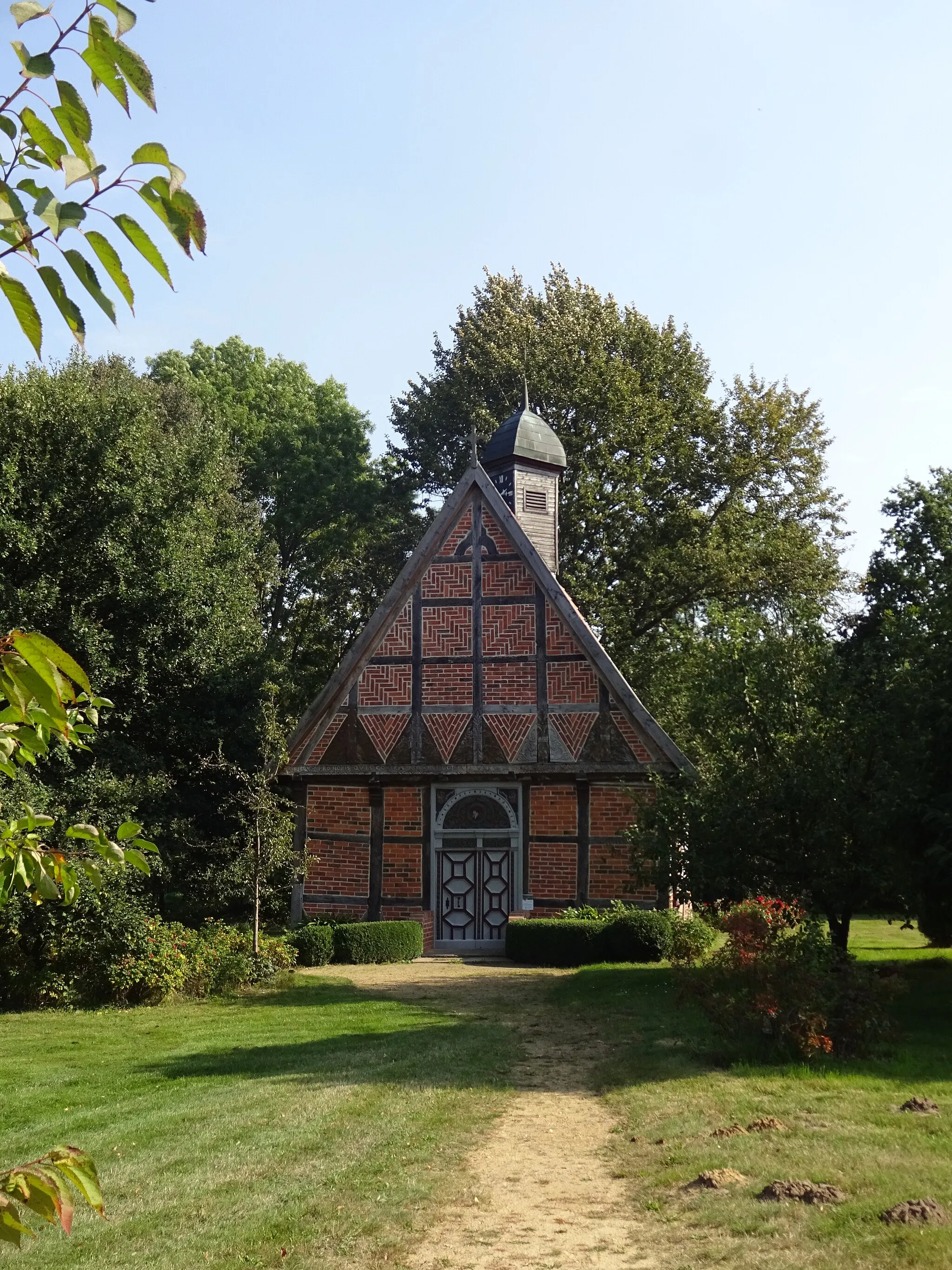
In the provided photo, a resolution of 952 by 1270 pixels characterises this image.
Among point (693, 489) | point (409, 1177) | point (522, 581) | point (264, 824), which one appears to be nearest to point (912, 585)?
point (522, 581)

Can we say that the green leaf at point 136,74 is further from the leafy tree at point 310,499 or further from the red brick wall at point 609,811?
the leafy tree at point 310,499

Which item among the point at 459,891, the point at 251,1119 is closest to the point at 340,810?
the point at 459,891

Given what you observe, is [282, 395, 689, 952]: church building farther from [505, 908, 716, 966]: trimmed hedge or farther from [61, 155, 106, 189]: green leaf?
[61, 155, 106, 189]: green leaf

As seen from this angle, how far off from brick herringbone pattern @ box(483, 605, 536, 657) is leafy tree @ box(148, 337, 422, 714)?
43.1ft

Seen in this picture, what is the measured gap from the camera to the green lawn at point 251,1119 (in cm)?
653

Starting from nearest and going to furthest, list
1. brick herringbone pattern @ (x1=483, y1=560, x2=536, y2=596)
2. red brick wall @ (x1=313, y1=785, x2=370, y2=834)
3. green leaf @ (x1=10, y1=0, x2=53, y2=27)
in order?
green leaf @ (x1=10, y1=0, x2=53, y2=27) < red brick wall @ (x1=313, y1=785, x2=370, y2=834) < brick herringbone pattern @ (x1=483, y1=560, x2=536, y2=596)

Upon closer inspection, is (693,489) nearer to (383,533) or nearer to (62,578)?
(383,533)

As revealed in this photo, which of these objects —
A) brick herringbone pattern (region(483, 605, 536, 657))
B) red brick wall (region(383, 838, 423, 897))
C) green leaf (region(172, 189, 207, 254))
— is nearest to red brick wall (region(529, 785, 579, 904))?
red brick wall (region(383, 838, 423, 897))

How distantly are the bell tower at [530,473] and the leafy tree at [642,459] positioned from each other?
4255 mm

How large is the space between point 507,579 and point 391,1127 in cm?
1479

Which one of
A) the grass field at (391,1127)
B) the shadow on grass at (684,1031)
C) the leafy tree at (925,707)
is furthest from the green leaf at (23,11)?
the leafy tree at (925,707)

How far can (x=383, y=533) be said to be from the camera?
37250mm

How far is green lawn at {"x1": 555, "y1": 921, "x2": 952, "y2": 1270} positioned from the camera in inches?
233

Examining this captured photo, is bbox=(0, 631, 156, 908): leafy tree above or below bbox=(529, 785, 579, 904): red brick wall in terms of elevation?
above
